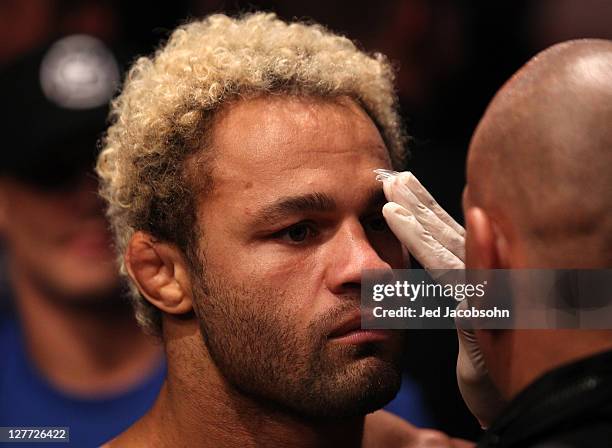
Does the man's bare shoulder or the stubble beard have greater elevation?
the stubble beard

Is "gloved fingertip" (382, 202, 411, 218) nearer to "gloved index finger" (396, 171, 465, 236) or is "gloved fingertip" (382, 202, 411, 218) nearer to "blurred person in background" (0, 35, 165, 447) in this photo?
"gloved index finger" (396, 171, 465, 236)

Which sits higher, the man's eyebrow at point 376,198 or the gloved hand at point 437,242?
the man's eyebrow at point 376,198

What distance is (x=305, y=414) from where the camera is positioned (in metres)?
1.72

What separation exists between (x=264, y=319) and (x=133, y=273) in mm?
325

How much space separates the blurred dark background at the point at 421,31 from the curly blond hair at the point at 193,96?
54 centimetres

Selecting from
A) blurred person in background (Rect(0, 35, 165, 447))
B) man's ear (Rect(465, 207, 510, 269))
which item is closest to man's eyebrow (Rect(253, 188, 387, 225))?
man's ear (Rect(465, 207, 510, 269))

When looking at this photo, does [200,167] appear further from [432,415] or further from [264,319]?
[432,415]

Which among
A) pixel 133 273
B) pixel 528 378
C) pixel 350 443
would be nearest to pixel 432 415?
pixel 350 443

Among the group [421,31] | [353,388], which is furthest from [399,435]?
[421,31]

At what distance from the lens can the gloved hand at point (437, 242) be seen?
1633mm

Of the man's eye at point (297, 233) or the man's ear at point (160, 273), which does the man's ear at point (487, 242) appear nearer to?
the man's eye at point (297, 233)

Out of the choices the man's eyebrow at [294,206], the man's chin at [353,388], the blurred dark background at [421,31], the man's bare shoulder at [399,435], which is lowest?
the man's bare shoulder at [399,435]

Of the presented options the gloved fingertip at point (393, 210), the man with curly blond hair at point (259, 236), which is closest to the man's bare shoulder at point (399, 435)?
the man with curly blond hair at point (259, 236)

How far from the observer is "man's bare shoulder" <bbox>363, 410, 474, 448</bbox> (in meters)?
1.97
